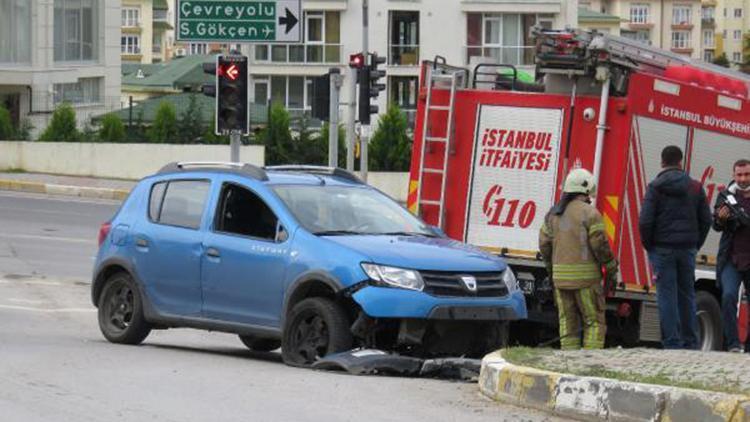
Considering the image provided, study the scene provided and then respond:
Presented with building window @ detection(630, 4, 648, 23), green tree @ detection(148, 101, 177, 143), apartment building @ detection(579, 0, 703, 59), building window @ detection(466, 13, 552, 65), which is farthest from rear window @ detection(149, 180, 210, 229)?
building window @ detection(630, 4, 648, 23)

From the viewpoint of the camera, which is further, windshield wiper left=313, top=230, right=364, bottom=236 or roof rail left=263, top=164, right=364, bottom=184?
roof rail left=263, top=164, right=364, bottom=184

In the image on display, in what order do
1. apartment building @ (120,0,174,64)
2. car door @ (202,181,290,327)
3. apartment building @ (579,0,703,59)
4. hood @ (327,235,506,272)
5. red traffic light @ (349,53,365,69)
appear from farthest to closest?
apartment building @ (120,0,174,64) < apartment building @ (579,0,703,59) < red traffic light @ (349,53,365,69) < car door @ (202,181,290,327) < hood @ (327,235,506,272)

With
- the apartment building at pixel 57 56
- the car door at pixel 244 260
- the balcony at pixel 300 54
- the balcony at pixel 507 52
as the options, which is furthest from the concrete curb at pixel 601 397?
the balcony at pixel 300 54

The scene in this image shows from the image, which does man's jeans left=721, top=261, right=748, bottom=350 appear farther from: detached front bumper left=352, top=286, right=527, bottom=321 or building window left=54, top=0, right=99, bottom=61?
building window left=54, top=0, right=99, bottom=61

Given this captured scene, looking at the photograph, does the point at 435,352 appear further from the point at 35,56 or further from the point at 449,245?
the point at 35,56

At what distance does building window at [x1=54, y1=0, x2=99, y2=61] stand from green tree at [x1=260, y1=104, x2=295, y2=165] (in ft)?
43.8

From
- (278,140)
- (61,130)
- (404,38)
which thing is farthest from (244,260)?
(404,38)

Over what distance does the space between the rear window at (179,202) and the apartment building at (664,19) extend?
9978cm

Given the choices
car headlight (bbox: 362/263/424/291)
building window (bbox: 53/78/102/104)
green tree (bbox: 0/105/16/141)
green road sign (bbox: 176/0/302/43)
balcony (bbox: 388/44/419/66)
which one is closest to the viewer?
car headlight (bbox: 362/263/424/291)

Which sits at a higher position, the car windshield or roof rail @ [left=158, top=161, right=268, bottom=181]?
roof rail @ [left=158, top=161, right=268, bottom=181]

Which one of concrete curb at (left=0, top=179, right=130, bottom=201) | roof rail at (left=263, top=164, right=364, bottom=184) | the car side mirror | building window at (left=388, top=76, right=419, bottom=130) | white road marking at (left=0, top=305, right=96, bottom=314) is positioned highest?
building window at (left=388, top=76, right=419, bottom=130)

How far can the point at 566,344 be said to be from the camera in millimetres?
13211

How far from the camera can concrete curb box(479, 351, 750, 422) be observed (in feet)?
29.8

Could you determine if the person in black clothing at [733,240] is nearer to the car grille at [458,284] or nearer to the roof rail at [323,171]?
the car grille at [458,284]
